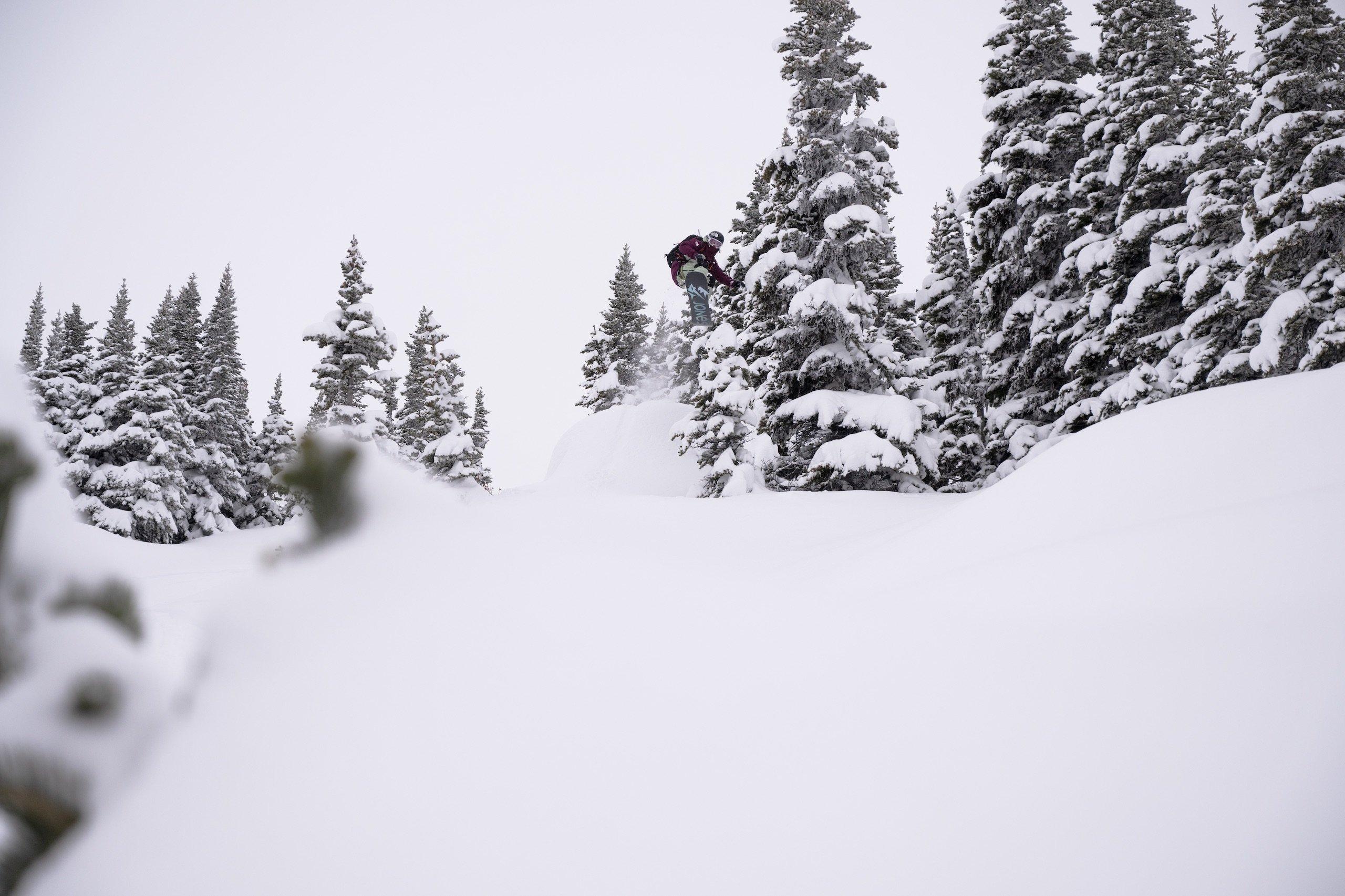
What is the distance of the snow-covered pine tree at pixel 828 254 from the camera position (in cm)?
1205

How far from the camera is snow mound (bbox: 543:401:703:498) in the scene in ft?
62.8

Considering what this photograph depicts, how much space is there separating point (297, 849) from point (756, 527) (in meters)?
8.10

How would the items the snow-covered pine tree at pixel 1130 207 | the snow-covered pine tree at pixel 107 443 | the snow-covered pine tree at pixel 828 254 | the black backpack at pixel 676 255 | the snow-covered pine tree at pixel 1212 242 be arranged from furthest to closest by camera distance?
the snow-covered pine tree at pixel 107 443, the black backpack at pixel 676 255, the snow-covered pine tree at pixel 1130 207, the snow-covered pine tree at pixel 828 254, the snow-covered pine tree at pixel 1212 242

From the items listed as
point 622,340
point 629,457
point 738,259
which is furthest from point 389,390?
point 622,340

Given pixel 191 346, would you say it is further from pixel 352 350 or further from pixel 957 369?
pixel 957 369

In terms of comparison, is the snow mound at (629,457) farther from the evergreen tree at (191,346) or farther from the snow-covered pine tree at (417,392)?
the evergreen tree at (191,346)

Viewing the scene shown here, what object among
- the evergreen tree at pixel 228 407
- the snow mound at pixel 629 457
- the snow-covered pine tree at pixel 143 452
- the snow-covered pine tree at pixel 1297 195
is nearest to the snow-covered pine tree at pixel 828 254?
the snow-covered pine tree at pixel 1297 195

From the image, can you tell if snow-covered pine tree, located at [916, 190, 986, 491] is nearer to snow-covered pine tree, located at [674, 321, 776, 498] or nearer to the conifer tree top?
snow-covered pine tree, located at [674, 321, 776, 498]

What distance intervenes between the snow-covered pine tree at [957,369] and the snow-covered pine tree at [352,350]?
14.6 metres

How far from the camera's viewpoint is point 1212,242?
39.3ft

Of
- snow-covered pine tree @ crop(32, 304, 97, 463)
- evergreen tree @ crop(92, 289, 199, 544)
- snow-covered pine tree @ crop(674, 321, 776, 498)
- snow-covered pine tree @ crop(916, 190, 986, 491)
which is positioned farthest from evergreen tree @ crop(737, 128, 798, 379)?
evergreen tree @ crop(92, 289, 199, 544)

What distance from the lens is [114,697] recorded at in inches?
36.6

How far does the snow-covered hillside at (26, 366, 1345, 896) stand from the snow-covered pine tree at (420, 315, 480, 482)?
18.0 meters

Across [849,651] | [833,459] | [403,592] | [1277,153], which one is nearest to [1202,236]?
[1277,153]
